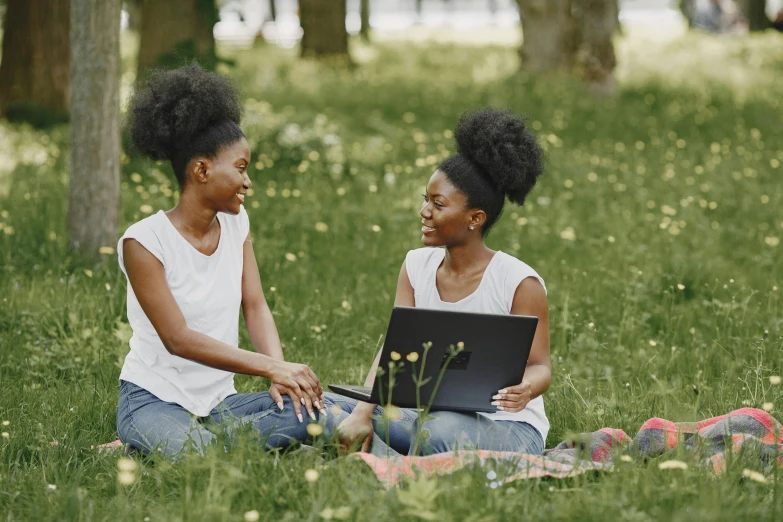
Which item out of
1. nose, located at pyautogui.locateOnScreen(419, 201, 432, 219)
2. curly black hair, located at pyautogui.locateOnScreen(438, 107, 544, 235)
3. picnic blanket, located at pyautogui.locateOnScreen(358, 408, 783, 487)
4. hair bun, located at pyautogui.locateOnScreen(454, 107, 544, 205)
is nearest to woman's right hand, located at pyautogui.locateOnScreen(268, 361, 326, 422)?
picnic blanket, located at pyautogui.locateOnScreen(358, 408, 783, 487)

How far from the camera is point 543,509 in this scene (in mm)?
3096

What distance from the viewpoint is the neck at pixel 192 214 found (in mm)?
3998

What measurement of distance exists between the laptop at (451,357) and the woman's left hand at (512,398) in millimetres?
20

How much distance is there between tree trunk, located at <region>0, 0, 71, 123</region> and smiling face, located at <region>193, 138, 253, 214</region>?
7877 mm

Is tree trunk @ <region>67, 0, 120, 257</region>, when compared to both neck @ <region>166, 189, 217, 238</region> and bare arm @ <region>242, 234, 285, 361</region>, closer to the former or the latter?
bare arm @ <region>242, 234, 285, 361</region>

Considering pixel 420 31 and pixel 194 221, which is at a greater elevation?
pixel 420 31

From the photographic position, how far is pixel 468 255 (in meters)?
4.09

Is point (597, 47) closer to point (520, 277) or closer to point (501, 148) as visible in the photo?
point (501, 148)

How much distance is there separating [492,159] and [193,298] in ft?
4.06

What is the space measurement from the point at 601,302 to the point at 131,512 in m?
3.51

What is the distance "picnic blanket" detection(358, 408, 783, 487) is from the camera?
11.0ft

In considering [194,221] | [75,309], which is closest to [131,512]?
[194,221]

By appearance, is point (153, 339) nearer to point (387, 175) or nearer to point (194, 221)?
point (194, 221)

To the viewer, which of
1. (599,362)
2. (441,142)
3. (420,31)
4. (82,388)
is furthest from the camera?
(420,31)
